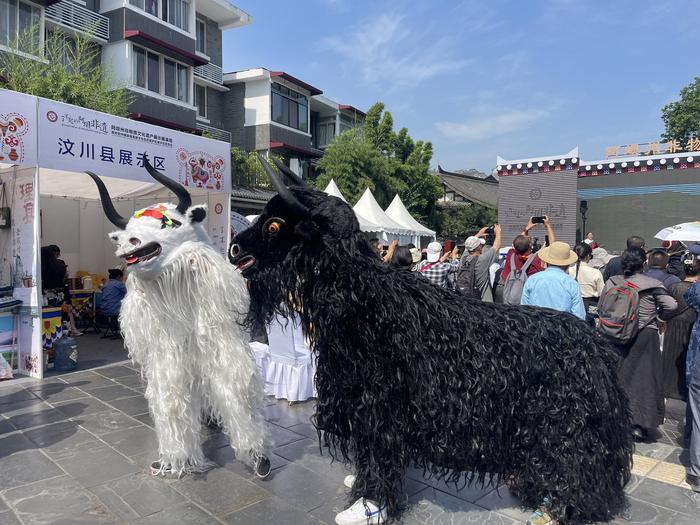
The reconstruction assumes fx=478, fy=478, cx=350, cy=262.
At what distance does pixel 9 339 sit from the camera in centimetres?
570

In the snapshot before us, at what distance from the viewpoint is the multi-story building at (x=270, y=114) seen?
2155 centimetres

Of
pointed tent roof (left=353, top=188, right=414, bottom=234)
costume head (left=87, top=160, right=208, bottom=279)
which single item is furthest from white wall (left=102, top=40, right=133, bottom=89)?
costume head (left=87, top=160, right=208, bottom=279)

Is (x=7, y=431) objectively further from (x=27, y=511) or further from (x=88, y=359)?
(x=88, y=359)

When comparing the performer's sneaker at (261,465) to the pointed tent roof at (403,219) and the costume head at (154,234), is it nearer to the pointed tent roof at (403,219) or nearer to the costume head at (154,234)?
the costume head at (154,234)

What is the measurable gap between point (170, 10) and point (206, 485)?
19.0 metres

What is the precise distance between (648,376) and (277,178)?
3620mm

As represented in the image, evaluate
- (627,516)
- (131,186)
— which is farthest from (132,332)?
(131,186)

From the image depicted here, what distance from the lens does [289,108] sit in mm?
23031

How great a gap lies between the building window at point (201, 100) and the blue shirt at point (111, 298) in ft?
49.2

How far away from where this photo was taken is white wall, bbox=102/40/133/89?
1590 centimetres

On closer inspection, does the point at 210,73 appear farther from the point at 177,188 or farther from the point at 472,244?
the point at 177,188

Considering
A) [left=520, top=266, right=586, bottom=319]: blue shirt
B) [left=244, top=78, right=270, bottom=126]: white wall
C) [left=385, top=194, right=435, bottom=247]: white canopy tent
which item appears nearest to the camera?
[left=520, top=266, right=586, bottom=319]: blue shirt

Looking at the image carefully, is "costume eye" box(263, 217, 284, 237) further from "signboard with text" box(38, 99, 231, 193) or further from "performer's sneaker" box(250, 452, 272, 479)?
"signboard with text" box(38, 99, 231, 193)

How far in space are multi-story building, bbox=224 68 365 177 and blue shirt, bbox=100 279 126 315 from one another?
1472cm
